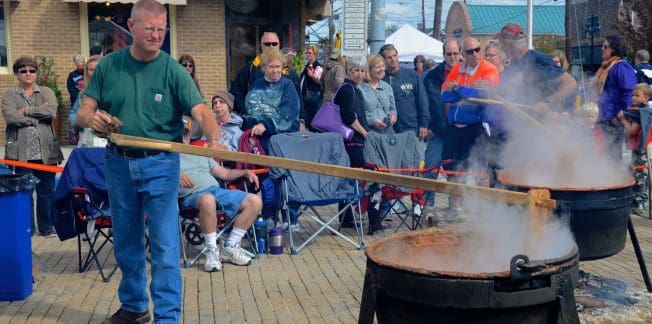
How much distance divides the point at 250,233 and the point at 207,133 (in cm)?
250

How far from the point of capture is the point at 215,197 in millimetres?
6227

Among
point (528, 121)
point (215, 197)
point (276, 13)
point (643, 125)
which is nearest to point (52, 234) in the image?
point (215, 197)

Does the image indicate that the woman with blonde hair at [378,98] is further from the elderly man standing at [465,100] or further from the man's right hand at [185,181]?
the man's right hand at [185,181]

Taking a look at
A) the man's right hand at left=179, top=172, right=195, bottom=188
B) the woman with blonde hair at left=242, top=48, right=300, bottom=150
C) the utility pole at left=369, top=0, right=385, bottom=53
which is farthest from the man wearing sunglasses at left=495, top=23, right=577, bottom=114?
the utility pole at left=369, top=0, right=385, bottom=53

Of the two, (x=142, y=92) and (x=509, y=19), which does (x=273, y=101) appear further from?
(x=509, y=19)

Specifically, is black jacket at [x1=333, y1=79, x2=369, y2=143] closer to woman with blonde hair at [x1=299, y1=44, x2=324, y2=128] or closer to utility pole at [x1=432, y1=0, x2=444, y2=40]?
woman with blonde hair at [x1=299, y1=44, x2=324, y2=128]

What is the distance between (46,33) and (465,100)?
443 inches

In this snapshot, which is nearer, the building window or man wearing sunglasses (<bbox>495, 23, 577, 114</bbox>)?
man wearing sunglasses (<bbox>495, 23, 577, 114</bbox>)

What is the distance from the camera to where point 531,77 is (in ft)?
22.5

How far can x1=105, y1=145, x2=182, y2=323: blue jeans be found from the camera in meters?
4.32

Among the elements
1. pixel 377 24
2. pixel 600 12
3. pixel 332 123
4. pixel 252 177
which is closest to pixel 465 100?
pixel 332 123

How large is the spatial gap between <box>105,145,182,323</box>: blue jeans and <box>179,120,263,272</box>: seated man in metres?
1.60

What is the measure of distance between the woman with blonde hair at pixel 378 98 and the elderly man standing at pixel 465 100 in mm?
721

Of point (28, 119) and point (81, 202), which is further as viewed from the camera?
point (28, 119)
